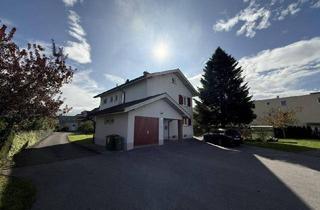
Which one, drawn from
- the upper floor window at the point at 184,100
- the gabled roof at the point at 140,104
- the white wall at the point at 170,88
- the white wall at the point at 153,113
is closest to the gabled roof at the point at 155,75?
the white wall at the point at 170,88

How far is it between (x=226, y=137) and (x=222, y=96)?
30.5ft

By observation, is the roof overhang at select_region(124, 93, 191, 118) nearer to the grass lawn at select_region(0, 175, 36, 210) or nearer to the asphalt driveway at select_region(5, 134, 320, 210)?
the asphalt driveway at select_region(5, 134, 320, 210)

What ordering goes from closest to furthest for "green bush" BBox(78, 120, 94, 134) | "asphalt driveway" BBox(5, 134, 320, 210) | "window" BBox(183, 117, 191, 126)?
"asphalt driveway" BBox(5, 134, 320, 210), "window" BBox(183, 117, 191, 126), "green bush" BBox(78, 120, 94, 134)

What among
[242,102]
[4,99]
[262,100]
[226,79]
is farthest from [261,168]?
[262,100]

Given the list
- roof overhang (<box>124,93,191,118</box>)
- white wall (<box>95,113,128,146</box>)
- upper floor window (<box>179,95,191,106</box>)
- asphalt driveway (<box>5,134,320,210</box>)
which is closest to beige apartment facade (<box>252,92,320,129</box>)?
upper floor window (<box>179,95,191,106</box>)

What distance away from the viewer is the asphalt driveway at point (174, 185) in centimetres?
520

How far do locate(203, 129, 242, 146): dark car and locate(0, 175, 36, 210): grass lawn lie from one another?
53.5ft

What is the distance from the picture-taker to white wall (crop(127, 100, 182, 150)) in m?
15.0

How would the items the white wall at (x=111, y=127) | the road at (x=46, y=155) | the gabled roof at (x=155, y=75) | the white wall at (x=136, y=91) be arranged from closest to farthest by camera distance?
the road at (x=46, y=155)
the white wall at (x=111, y=127)
the gabled roof at (x=155, y=75)
the white wall at (x=136, y=91)

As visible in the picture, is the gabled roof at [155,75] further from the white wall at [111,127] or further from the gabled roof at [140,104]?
the white wall at [111,127]

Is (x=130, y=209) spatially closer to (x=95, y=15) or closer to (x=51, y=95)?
(x=51, y=95)

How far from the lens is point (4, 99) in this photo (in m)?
7.00

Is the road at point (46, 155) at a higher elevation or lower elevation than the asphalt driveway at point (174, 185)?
higher

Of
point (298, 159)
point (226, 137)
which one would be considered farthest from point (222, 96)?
point (298, 159)
